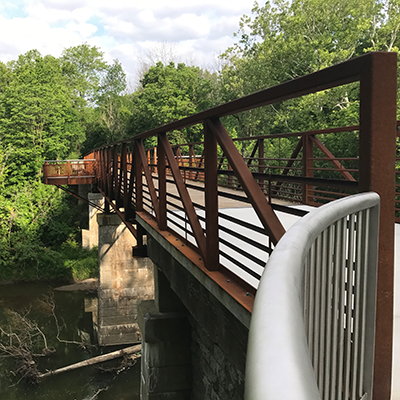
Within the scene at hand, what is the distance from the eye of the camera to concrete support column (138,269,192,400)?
21.0 ft

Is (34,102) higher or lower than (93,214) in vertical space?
higher

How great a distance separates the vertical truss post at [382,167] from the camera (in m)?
1.94

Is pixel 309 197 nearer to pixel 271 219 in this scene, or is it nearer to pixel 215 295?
pixel 215 295

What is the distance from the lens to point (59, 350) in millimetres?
16562

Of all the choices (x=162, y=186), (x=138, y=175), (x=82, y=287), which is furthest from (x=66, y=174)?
(x=162, y=186)

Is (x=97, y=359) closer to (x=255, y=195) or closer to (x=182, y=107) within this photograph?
(x=255, y=195)

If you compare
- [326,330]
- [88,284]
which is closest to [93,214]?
[88,284]

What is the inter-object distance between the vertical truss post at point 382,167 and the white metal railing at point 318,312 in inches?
4.0

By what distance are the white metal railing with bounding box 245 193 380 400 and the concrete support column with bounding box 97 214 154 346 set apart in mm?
14965

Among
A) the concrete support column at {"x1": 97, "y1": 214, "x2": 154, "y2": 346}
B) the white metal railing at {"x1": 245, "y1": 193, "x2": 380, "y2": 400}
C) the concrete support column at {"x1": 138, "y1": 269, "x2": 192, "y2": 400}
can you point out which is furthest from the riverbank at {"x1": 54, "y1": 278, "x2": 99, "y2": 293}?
the white metal railing at {"x1": 245, "y1": 193, "x2": 380, "y2": 400}

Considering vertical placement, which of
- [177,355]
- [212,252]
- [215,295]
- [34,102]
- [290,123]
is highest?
[34,102]

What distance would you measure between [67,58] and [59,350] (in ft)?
185

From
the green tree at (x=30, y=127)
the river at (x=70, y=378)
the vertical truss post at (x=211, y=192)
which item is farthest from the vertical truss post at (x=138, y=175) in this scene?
the green tree at (x=30, y=127)

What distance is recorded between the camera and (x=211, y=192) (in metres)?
3.74
